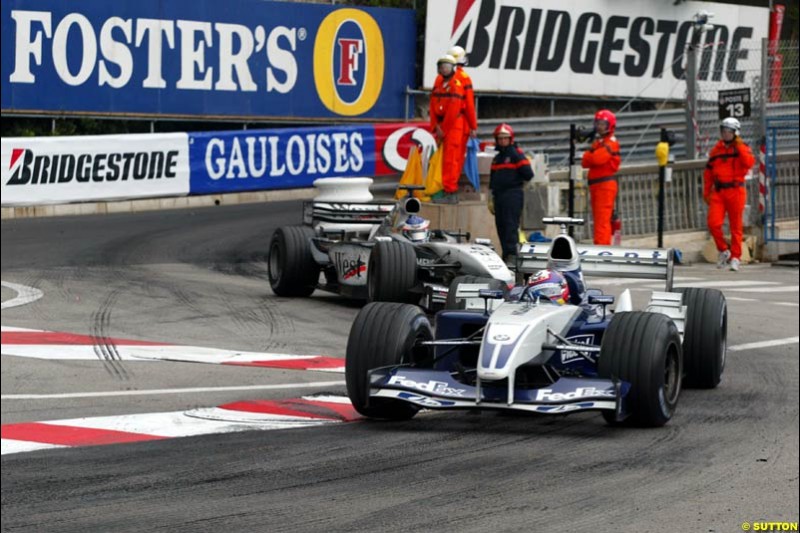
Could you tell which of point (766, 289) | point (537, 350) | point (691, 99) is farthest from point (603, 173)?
point (537, 350)

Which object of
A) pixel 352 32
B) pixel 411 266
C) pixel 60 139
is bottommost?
pixel 411 266

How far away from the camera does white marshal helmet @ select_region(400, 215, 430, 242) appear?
44.1 ft

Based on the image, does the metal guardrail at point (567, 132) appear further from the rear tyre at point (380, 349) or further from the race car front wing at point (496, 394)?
the race car front wing at point (496, 394)

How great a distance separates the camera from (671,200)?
21.2m

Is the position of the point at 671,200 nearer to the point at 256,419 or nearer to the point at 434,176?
the point at 434,176

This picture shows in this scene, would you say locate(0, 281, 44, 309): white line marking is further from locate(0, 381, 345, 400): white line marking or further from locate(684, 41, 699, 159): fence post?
locate(684, 41, 699, 159): fence post

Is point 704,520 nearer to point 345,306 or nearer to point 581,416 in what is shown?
point 581,416

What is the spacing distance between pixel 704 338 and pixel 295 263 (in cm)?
578

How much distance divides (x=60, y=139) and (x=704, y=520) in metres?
16.9

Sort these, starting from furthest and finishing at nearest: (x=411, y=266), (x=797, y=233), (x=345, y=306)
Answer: (x=797, y=233), (x=345, y=306), (x=411, y=266)

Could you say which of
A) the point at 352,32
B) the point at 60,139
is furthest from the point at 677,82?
the point at 60,139

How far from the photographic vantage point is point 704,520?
6562mm

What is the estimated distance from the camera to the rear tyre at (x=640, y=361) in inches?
347

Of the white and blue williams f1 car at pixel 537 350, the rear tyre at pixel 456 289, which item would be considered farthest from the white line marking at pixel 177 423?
the rear tyre at pixel 456 289
